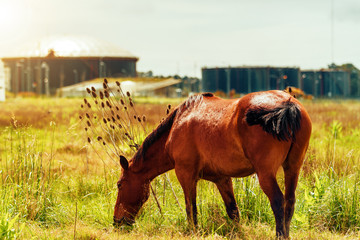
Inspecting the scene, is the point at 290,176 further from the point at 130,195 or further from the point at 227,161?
the point at 130,195

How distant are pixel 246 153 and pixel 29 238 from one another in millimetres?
2409

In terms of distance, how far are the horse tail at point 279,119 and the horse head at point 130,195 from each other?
6.00 feet

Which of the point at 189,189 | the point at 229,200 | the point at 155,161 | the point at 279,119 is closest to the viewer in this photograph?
the point at 279,119

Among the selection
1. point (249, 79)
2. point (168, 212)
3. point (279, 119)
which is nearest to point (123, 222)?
point (168, 212)

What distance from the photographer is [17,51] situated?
96250 millimetres

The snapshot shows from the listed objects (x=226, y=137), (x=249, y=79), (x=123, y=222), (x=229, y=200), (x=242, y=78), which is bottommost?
(x=123, y=222)

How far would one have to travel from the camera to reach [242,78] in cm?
7381

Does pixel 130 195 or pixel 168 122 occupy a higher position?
pixel 168 122

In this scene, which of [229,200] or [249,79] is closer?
[229,200]

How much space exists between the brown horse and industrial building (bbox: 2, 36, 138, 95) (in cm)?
7703

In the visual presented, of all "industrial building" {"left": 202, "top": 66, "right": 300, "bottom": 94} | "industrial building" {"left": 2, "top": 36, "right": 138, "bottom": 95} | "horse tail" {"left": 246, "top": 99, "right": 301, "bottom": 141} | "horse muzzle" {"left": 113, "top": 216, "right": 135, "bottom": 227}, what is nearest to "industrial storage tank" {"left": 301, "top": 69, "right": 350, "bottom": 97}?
"industrial building" {"left": 202, "top": 66, "right": 300, "bottom": 94}

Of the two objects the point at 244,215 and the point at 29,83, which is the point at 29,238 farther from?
the point at 29,83

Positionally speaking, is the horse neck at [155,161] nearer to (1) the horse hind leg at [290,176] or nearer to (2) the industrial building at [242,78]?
(1) the horse hind leg at [290,176]

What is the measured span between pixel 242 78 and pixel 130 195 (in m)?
68.8
